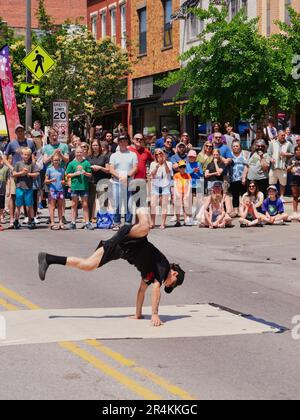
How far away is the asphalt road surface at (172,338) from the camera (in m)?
7.23

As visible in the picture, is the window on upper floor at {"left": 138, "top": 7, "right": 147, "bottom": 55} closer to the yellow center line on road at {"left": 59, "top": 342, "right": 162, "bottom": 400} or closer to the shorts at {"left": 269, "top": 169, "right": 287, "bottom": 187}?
the shorts at {"left": 269, "top": 169, "right": 287, "bottom": 187}

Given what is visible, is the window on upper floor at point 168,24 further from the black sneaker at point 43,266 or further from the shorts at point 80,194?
the black sneaker at point 43,266

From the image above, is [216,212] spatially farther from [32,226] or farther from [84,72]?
[84,72]

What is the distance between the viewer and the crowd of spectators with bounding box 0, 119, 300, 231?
20172 mm

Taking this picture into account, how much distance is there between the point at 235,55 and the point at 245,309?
15.9 metres

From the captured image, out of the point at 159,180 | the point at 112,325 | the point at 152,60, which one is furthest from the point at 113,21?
the point at 112,325

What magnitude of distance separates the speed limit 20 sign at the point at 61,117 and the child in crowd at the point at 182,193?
7332 mm

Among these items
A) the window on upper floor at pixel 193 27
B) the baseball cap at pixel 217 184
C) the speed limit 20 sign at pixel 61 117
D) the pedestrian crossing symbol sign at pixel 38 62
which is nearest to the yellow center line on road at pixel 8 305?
the baseball cap at pixel 217 184

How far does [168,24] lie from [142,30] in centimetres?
295

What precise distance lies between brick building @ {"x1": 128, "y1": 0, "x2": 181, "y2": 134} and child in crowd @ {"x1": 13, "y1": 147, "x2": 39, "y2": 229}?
18.0 m

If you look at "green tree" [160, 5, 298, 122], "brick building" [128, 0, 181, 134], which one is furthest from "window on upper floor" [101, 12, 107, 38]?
"green tree" [160, 5, 298, 122]

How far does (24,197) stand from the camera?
796 inches

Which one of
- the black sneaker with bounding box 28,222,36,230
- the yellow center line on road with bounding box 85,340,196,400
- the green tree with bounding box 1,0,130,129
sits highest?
the green tree with bounding box 1,0,130,129
